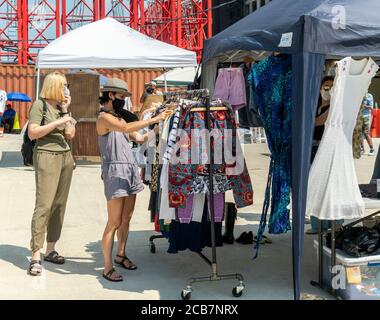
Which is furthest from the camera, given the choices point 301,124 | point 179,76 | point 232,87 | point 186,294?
point 179,76

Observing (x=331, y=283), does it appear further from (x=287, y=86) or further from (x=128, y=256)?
(x=128, y=256)

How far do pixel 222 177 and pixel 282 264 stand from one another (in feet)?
4.46

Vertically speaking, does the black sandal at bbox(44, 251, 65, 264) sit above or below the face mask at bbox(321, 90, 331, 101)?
below

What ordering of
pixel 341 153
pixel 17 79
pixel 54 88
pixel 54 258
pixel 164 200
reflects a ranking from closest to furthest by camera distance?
pixel 341 153
pixel 164 200
pixel 54 88
pixel 54 258
pixel 17 79

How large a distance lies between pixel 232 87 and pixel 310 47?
2.34 metres

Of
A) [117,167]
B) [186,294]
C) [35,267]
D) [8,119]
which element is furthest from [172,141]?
[8,119]

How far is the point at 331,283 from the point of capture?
15.7 ft

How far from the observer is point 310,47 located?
4.05 meters

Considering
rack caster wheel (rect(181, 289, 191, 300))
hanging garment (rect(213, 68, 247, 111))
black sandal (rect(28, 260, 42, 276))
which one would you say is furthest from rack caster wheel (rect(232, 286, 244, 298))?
hanging garment (rect(213, 68, 247, 111))

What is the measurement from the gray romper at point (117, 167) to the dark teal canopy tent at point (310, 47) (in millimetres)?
1498

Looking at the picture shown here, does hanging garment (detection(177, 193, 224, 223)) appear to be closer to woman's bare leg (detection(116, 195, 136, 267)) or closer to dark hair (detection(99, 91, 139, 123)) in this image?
woman's bare leg (detection(116, 195, 136, 267))

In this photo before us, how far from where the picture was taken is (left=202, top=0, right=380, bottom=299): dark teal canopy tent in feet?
13.3

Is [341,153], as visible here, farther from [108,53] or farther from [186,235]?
[108,53]

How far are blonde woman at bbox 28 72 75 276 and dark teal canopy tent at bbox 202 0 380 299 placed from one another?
6.73 ft
